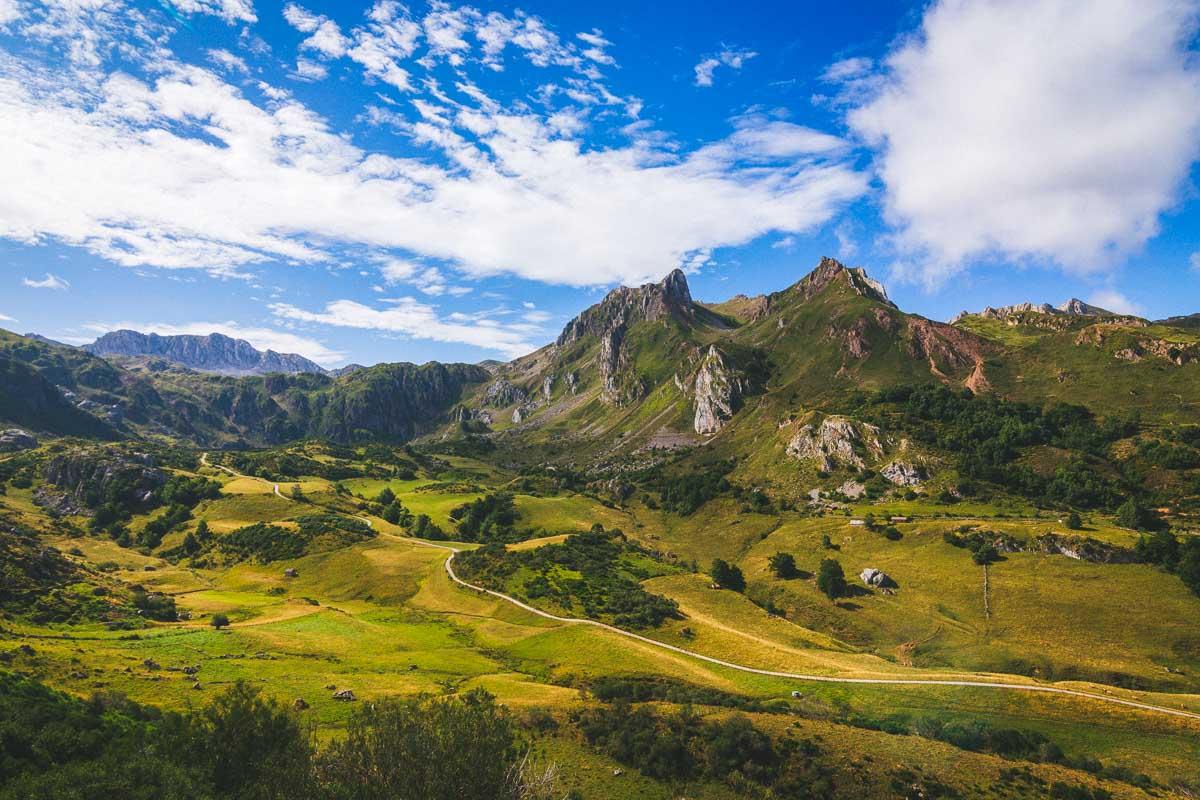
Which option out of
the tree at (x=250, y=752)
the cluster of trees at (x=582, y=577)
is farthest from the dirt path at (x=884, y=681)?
the tree at (x=250, y=752)

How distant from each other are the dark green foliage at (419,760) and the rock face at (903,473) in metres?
188

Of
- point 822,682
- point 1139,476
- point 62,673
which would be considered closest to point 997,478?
point 1139,476

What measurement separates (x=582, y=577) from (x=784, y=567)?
170ft

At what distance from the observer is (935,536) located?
141m

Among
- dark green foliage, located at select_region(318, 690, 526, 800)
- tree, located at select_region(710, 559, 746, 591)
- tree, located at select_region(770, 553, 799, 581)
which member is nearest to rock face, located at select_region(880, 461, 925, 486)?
tree, located at select_region(770, 553, 799, 581)

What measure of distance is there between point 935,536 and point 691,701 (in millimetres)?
106005

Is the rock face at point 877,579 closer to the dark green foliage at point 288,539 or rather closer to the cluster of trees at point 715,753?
the cluster of trees at point 715,753

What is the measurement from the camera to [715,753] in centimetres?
4984

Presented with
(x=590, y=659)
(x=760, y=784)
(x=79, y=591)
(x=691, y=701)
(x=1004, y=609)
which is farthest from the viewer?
(x=1004, y=609)

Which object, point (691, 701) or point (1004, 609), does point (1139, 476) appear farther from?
point (691, 701)

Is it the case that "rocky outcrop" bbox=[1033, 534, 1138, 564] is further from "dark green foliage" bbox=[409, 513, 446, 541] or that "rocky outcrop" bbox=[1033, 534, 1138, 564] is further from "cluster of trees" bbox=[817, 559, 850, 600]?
"dark green foliage" bbox=[409, 513, 446, 541]

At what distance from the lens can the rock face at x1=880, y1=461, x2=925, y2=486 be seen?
7377 inches

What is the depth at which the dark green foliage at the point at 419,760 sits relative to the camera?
32.4m

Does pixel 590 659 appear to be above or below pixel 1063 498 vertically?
below
